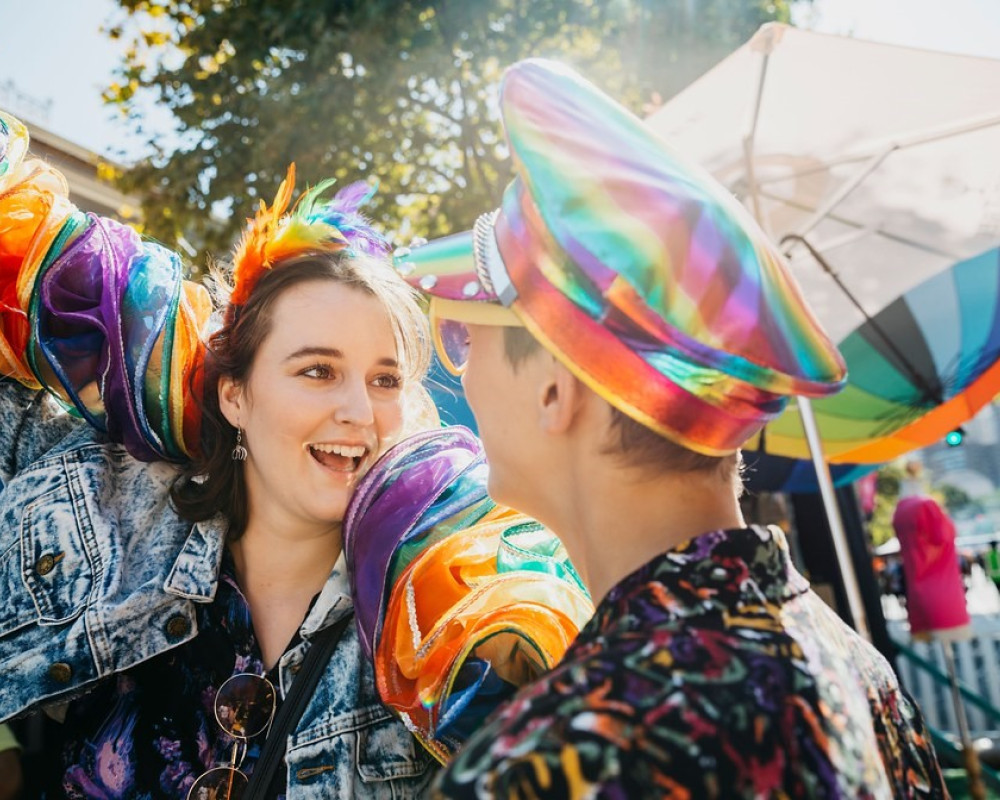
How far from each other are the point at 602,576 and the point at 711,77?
3500mm

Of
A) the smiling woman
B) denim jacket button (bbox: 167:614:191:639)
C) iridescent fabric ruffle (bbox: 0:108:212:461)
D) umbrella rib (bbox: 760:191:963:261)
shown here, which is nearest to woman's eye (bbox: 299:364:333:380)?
the smiling woman

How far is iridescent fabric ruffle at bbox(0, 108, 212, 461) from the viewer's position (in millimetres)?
2059

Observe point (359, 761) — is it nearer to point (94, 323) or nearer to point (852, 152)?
point (94, 323)

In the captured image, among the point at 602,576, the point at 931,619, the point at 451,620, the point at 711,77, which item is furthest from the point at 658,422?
the point at 931,619

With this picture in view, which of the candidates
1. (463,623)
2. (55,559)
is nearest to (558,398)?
(463,623)

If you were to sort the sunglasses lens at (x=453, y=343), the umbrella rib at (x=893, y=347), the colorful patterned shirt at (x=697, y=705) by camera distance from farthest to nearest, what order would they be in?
the umbrella rib at (x=893, y=347)
the sunglasses lens at (x=453, y=343)
the colorful patterned shirt at (x=697, y=705)

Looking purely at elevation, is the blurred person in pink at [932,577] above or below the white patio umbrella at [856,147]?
below

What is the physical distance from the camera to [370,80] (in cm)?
721

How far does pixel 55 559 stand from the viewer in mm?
1934

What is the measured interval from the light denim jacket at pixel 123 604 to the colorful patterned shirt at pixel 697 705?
994 mm

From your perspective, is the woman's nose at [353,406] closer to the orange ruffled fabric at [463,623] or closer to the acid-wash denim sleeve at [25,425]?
the orange ruffled fabric at [463,623]

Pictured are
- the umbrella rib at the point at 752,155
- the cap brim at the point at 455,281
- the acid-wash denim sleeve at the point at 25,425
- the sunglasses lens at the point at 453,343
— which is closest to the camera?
the cap brim at the point at 455,281

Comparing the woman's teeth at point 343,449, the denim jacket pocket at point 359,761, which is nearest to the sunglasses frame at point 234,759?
the denim jacket pocket at point 359,761

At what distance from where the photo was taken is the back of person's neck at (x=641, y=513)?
3.60 ft
